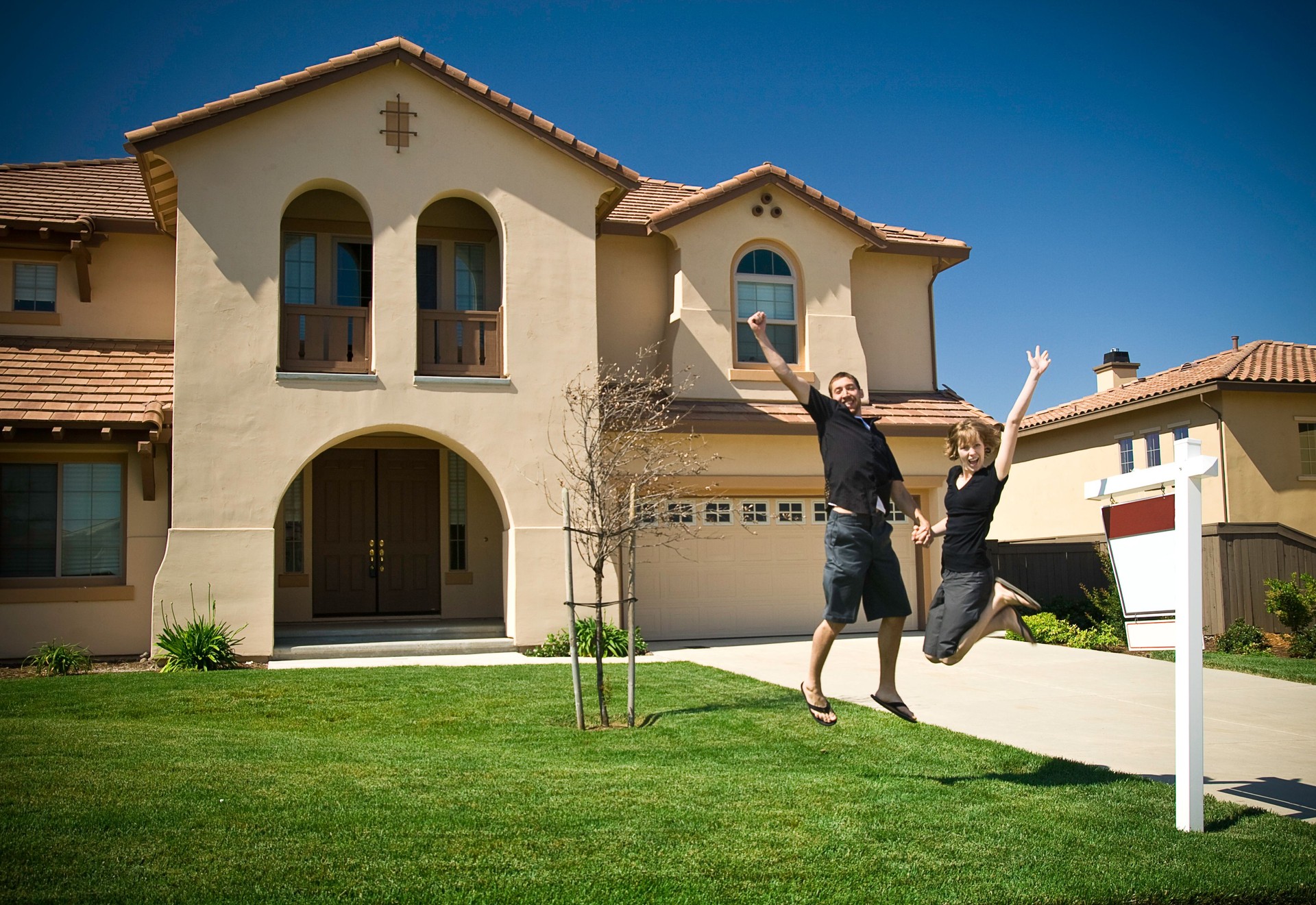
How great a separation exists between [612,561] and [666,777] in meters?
8.19

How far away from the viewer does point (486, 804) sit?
6.01 m

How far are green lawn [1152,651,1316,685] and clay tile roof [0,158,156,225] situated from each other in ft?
49.4

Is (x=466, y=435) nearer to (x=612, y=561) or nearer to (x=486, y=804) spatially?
(x=612, y=561)

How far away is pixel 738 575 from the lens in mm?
17234

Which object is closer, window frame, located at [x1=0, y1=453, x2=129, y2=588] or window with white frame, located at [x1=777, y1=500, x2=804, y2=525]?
window frame, located at [x1=0, y1=453, x2=129, y2=588]

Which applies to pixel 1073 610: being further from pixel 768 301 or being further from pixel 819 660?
pixel 819 660

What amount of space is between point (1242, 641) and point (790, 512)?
6.50m

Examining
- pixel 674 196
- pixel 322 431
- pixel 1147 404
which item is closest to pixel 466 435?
pixel 322 431

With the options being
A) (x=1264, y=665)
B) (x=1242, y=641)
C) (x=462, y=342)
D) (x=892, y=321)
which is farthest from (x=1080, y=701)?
(x=892, y=321)

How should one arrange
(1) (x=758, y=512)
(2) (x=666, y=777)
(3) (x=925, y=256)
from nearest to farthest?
(2) (x=666, y=777)
(1) (x=758, y=512)
(3) (x=925, y=256)

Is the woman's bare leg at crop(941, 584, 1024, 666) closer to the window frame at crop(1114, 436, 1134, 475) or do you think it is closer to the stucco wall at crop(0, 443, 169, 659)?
the stucco wall at crop(0, 443, 169, 659)

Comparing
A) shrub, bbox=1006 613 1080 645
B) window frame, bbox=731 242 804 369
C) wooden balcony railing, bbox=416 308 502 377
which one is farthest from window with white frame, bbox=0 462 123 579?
shrub, bbox=1006 613 1080 645

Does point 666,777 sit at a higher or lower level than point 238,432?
lower

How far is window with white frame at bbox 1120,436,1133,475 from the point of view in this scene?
79.0 feet
